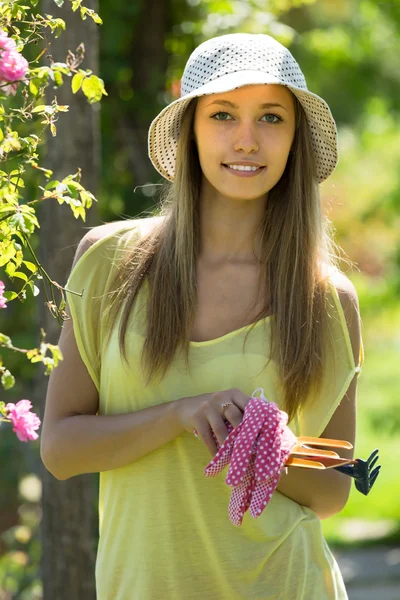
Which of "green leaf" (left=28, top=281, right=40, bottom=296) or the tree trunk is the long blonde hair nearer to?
"green leaf" (left=28, top=281, right=40, bottom=296)

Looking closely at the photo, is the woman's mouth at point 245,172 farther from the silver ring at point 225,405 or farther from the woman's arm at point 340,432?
the silver ring at point 225,405

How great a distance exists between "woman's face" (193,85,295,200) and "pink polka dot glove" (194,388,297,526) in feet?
1.78

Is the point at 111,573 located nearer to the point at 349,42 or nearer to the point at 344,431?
the point at 344,431

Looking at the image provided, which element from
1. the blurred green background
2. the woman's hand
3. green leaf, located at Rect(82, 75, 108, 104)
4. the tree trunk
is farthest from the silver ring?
the tree trunk

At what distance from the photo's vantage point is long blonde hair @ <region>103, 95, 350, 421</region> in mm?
2188

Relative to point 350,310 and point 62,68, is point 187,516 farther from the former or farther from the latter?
point 62,68

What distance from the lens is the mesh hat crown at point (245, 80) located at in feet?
7.32

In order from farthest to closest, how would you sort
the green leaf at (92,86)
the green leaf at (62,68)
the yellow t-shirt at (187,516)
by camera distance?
1. the yellow t-shirt at (187,516)
2. the green leaf at (92,86)
3. the green leaf at (62,68)

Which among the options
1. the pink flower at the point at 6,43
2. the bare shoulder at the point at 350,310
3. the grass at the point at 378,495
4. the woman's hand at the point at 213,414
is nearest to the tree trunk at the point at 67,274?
the bare shoulder at the point at 350,310

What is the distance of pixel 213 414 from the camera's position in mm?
1941

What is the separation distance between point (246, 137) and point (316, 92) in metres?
4.19

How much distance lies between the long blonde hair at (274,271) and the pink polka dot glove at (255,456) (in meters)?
0.30

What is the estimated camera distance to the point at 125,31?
4863 mm

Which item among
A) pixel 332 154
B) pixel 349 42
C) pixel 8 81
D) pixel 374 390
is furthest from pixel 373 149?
pixel 8 81
